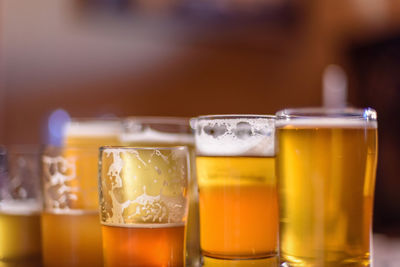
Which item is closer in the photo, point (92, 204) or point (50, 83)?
point (92, 204)

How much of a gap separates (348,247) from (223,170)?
19cm

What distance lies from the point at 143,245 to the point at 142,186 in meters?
0.07

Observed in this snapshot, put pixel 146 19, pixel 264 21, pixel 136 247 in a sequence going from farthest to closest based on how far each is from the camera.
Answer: pixel 264 21, pixel 146 19, pixel 136 247

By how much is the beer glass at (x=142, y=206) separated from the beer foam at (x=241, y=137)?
69mm

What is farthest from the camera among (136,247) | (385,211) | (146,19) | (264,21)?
(264,21)

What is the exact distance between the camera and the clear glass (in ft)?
2.75

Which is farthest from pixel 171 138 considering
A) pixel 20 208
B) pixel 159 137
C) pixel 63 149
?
pixel 20 208

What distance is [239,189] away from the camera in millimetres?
759

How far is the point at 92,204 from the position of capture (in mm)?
851

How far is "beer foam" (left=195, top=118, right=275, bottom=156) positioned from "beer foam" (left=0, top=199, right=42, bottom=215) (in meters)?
0.33

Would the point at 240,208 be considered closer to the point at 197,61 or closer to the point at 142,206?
the point at 142,206

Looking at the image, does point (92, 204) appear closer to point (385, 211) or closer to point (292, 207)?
point (292, 207)

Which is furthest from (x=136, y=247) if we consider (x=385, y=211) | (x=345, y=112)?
(x=385, y=211)

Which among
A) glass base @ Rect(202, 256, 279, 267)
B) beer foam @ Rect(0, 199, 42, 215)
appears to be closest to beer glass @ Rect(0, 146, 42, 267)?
beer foam @ Rect(0, 199, 42, 215)
